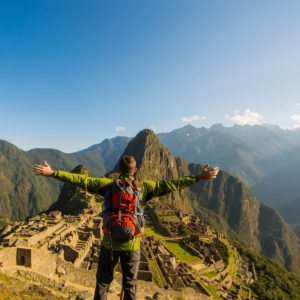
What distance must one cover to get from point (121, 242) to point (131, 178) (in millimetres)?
1245

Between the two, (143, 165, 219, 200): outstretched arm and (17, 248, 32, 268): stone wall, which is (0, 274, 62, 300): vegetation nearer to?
(17, 248, 32, 268): stone wall

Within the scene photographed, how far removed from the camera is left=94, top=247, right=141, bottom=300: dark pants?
5730mm

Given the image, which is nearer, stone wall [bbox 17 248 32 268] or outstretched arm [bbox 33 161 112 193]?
outstretched arm [bbox 33 161 112 193]

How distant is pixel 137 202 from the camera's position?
18.5 feet

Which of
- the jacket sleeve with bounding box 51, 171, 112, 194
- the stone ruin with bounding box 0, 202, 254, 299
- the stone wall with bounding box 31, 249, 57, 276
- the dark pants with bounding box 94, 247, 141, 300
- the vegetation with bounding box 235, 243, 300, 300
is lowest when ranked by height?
the vegetation with bounding box 235, 243, 300, 300

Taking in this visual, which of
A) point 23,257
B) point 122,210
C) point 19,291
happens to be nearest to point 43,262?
point 23,257

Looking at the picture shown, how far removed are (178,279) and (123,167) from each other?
2567 centimetres

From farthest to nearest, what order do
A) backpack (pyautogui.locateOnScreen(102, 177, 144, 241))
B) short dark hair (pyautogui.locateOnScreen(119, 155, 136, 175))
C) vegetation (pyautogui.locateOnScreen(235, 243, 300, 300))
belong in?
1. vegetation (pyautogui.locateOnScreen(235, 243, 300, 300))
2. short dark hair (pyautogui.locateOnScreen(119, 155, 136, 175))
3. backpack (pyautogui.locateOnScreen(102, 177, 144, 241))

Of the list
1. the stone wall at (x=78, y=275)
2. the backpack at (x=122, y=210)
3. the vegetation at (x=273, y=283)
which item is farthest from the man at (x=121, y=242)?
the vegetation at (x=273, y=283)

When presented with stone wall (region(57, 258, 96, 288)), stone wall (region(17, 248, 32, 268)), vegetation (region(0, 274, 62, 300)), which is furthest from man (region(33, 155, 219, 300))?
stone wall (region(57, 258, 96, 288))

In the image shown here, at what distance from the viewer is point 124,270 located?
5848 mm

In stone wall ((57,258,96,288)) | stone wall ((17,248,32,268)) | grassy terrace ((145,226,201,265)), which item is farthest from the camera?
grassy terrace ((145,226,201,265))

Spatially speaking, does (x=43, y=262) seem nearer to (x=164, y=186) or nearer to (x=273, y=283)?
(x=164, y=186)

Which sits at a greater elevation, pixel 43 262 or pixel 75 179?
pixel 75 179
